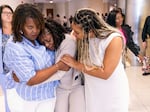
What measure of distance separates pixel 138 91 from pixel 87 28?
2.82 m

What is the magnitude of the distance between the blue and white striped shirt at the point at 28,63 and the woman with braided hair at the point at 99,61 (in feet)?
0.40

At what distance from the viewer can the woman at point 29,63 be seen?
129 cm

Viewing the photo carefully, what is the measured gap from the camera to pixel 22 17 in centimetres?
127

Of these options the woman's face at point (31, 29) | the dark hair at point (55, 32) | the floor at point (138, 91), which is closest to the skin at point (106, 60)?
the dark hair at point (55, 32)

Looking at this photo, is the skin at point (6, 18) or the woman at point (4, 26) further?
the skin at point (6, 18)

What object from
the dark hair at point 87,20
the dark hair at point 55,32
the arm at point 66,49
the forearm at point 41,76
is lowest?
the forearm at point 41,76

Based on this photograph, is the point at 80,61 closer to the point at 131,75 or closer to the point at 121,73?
the point at 121,73

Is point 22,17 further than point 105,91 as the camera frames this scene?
No

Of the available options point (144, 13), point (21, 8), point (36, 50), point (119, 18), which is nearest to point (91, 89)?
point (36, 50)

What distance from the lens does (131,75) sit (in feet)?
15.8

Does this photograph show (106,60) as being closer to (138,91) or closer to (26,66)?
(26,66)

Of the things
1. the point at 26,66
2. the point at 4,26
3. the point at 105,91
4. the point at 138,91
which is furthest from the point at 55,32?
the point at 138,91

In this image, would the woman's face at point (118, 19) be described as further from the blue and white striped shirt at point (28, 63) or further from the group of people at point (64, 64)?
the blue and white striped shirt at point (28, 63)

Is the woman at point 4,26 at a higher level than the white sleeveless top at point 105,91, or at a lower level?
higher
